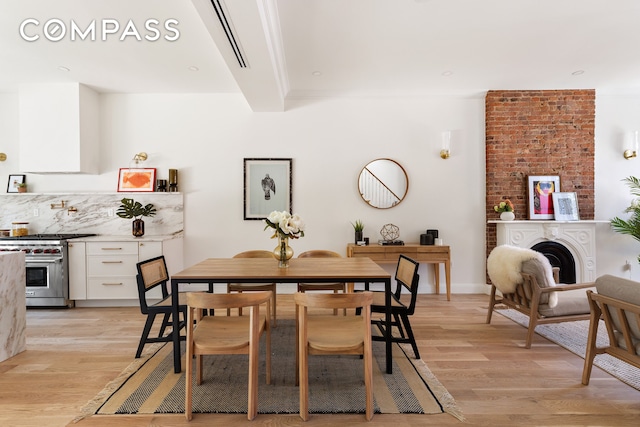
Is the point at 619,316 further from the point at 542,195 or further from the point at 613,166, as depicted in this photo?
the point at 613,166

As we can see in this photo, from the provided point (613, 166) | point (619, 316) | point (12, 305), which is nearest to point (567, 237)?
point (613, 166)

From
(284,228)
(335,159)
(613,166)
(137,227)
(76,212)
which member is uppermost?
(335,159)

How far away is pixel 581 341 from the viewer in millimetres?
3357

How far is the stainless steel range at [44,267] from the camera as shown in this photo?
4434 mm

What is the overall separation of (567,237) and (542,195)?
69cm

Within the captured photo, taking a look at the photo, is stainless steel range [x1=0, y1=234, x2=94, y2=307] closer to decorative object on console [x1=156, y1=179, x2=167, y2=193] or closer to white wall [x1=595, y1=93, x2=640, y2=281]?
A: decorative object on console [x1=156, y1=179, x2=167, y2=193]

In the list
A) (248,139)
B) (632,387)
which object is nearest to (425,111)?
(248,139)

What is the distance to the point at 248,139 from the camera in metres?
5.29

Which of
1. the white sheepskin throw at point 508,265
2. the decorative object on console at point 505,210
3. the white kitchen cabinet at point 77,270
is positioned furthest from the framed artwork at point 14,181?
the decorative object on console at point 505,210

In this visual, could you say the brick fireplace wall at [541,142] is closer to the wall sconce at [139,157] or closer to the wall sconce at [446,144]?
the wall sconce at [446,144]

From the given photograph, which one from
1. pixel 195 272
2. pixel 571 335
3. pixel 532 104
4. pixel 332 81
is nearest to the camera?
pixel 195 272

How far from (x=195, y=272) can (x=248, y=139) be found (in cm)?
301

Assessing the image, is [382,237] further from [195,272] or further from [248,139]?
[195,272]

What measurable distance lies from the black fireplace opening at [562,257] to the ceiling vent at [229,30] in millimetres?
4704
